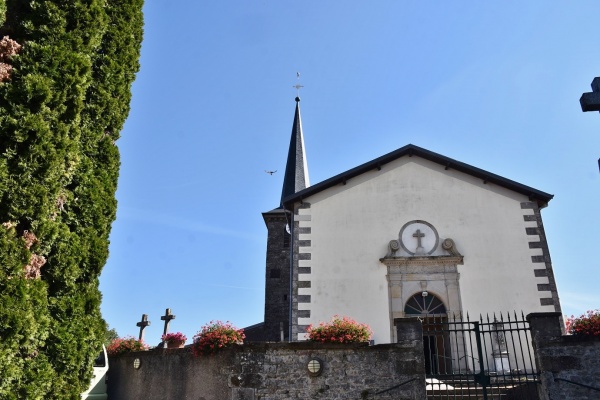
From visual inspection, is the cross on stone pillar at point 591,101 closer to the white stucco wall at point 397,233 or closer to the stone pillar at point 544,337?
the stone pillar at point 544,337

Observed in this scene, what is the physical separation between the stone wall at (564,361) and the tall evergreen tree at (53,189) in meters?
7.14

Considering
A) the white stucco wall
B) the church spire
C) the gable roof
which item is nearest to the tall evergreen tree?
the white stucco wall

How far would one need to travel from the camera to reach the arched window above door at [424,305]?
1273 cm

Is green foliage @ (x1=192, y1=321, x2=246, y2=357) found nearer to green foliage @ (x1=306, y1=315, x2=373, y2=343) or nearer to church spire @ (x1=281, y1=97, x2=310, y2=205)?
green foliage @ (x1=306, y1=315, x2=373, y2=343)

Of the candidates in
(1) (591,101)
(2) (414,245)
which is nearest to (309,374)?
(2) (414,245)

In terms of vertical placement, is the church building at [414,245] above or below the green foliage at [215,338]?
above

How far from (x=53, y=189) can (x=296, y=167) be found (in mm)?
18203

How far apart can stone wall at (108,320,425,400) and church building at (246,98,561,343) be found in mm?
3350

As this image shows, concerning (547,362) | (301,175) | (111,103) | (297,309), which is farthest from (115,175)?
(301,175)

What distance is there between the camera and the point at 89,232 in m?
8.39

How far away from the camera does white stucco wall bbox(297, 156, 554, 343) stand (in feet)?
41.1

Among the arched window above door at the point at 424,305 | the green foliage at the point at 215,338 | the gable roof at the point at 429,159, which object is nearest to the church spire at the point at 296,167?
the gable roof at the point at 429,159

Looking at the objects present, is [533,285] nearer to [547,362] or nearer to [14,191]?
[547,362]

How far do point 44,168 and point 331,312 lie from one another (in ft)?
24.0
